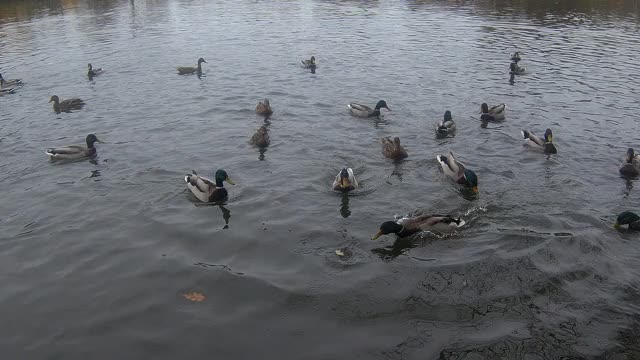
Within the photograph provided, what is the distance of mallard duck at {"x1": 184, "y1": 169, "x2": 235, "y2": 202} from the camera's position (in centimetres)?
1471

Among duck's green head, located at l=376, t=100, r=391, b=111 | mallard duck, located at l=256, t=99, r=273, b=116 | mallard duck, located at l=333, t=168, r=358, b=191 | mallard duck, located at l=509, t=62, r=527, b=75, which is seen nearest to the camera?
mallard duck, located at l=333, t=168, r=358, b=191

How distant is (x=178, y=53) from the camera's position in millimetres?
33969

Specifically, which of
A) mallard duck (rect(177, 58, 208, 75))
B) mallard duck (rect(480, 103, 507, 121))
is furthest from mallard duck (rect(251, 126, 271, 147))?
mallard duck (rect(177, 58, 208, 75))

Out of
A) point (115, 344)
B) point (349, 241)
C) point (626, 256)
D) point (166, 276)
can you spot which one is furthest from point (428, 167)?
point (115, 344)

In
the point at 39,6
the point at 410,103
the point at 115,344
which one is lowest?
the point at 115,344

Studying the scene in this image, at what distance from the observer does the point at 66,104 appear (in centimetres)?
2298

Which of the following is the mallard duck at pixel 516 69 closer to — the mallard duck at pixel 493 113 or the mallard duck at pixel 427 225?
the mallard duck at pixel 493 113

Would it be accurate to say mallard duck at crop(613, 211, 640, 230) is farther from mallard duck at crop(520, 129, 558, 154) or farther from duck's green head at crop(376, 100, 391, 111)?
duck's green head at crop(376, 100, 391, 111)

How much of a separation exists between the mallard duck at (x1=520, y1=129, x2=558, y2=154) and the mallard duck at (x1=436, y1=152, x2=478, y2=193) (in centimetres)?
316

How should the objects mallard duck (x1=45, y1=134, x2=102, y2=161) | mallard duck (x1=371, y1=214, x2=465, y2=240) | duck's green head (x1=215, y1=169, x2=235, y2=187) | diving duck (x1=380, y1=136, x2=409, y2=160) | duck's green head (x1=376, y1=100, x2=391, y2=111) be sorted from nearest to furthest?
mallard duck (x1=371, y1=214, x2=465, y2=240), duck's green head (x1=215, y1=169, x2=235, y2=187), diving duck (x1=380, y1=136, x2=409, y2=160), mallard duck (x1=45, y1=134, x2=102, y2=161), duck's green head (x1=376, y1=100, x2=391, y2=111)

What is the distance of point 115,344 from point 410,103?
16.7 meters

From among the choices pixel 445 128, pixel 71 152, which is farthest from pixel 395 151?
pixel 71 152

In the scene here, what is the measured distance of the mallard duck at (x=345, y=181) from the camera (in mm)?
14984

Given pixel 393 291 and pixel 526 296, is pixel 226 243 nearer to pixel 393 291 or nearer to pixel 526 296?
pixel 393 291
